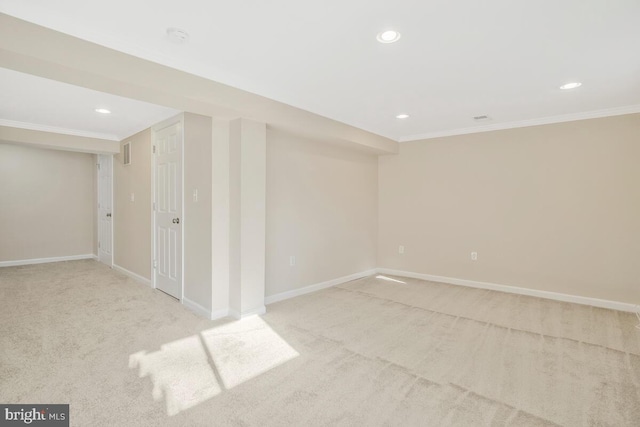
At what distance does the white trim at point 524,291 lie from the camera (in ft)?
12.2

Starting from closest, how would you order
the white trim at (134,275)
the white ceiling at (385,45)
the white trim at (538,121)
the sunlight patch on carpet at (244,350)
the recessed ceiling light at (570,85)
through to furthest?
the white ceiling at (385,45)
the sunlight patch on carpet at (244,350)
the recessed ceiling light at (570,85)
the white trim at (538,121)
the white trim at (134,275)

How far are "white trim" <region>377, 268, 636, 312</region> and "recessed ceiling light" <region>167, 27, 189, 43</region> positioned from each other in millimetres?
4466

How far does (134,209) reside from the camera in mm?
4781

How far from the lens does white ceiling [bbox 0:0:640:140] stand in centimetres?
184

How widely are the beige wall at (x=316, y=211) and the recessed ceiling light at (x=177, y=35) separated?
5.61 feet

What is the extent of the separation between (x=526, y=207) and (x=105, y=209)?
22.7 ft

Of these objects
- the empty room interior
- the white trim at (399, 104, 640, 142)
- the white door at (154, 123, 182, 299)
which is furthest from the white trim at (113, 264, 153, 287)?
the white trim at (399, 104, 640, 142)

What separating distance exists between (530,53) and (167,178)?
12.8ft

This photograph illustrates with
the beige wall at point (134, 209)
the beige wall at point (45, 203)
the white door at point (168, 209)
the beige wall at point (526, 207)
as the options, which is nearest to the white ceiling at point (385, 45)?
the beige wall at point (526, 207)

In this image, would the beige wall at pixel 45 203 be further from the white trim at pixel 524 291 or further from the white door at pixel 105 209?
the white trim at pixel 524 291

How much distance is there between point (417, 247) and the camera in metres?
5.19

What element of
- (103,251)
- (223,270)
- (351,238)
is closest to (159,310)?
(223,270)

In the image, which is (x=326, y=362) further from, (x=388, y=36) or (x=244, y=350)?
(x=388, y=36)

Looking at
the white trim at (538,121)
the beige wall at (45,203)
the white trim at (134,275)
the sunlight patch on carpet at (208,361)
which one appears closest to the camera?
the sunlight patch on carpet at (208,361)
